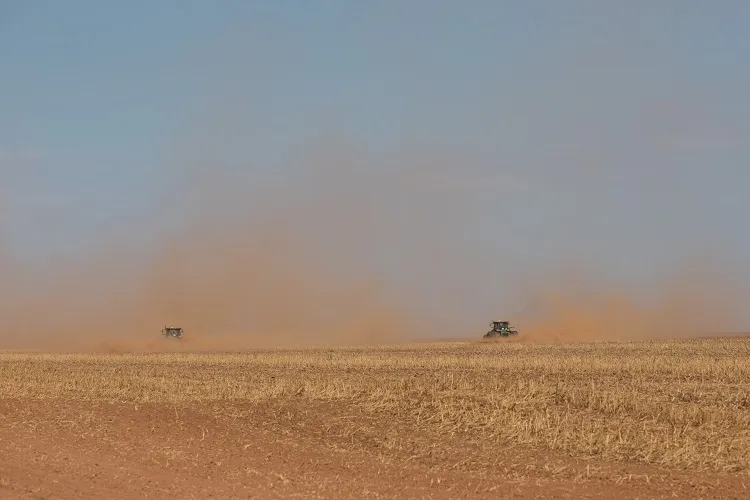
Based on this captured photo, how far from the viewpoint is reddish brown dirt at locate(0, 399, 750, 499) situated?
47.3 ft

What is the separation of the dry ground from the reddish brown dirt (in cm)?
4

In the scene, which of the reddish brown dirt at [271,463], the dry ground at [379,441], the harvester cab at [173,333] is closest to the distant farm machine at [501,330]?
the harvester cab at [173,333]

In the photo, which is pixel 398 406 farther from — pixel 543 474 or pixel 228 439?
pixel 543 474

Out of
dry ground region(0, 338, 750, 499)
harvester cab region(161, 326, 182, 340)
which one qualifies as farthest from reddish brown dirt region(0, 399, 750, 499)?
harvester cab region(161, 326, 182, 340)

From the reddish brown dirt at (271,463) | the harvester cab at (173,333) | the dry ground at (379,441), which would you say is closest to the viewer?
the reddish brown dirt at (271,463)

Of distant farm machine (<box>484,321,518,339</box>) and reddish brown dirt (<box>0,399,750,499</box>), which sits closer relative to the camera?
reddish brown dirt (<box>0,399,750,499</box>)

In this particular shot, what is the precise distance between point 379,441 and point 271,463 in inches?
126

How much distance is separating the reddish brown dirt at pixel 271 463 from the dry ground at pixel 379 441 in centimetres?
4

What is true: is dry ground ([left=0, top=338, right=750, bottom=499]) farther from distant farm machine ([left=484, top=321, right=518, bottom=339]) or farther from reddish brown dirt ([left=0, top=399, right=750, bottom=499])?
distant farm machine ([left=484, top=321, right=518, bottom=339])

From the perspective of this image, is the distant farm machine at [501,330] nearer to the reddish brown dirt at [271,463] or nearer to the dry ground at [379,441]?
the dry ground at [379,441]

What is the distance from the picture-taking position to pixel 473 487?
1495 cm

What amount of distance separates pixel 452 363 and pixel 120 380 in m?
17.5

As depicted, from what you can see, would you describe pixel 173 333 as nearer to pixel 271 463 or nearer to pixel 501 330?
pixel 501 330

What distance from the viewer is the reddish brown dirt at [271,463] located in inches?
568
